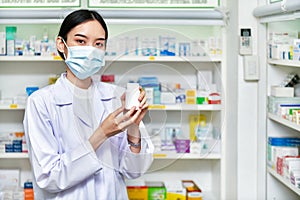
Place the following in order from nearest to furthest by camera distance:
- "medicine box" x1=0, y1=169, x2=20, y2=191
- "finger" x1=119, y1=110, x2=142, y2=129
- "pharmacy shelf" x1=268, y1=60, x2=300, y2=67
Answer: "finger" x1=119, y1=110, x2=142, y2=129 < "pharmacy shelf" x1=268, y1=60, x2=300, y2=67 < "medicine box" x1=0, y1=169, x2=20, y2=191

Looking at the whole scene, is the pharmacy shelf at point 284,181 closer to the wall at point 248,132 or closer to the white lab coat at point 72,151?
the wall at point 248,132

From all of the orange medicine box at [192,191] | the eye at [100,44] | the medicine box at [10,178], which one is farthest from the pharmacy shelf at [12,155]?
the eye at [100,44]

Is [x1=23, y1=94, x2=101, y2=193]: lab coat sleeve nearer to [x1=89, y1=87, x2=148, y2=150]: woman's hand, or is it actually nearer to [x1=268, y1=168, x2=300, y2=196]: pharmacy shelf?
[x1=89, y1=87, x2=148, y2=150]: woman's hand

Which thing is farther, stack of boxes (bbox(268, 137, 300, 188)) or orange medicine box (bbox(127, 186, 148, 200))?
orange medicine box (bbox(127, 186, 148, 200))

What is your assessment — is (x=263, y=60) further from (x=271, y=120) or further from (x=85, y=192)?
(x=85, y=192)

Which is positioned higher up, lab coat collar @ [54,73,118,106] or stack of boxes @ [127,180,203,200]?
lab coat collar @ [54,73,118,106]

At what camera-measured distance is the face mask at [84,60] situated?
180cm

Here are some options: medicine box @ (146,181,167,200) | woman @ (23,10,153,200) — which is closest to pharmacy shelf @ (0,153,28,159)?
medicine box @ (146,181,167,200)

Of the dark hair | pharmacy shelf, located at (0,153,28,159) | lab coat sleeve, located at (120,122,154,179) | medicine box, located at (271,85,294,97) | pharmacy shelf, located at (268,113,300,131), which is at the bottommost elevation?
pharmacy shelf, located at (0,153,28,159)

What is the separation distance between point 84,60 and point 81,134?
27cm

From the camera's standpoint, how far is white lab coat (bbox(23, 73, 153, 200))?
1764mm

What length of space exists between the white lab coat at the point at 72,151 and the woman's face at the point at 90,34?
151 mm

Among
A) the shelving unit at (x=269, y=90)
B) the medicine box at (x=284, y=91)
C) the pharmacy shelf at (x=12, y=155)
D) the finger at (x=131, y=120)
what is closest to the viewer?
the finger at (x=131, y=120)

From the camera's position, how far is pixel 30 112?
178cm
